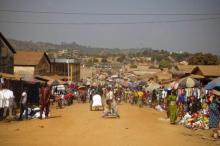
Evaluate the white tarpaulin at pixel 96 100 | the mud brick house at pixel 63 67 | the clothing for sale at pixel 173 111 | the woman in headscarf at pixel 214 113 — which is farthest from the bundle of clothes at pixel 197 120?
the mud brick house at pixel 63 67

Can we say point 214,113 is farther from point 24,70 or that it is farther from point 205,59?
point 205,59

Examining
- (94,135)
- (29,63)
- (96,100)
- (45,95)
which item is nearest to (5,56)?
(29,63)

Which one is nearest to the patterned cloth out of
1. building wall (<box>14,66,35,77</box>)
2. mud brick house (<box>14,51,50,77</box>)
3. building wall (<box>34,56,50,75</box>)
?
mud brick house (<box>14,51,50,77</box>)

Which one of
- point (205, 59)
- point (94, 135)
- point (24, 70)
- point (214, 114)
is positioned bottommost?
point (94, 135)

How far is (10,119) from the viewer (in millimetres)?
20484

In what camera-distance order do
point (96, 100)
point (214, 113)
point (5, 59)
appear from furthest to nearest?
1. point (5, 59)
2. point (96, 100)
3. point (214, 113)

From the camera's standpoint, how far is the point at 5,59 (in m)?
39.7

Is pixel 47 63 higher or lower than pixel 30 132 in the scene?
higher

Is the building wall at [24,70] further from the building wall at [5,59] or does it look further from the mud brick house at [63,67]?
the mud brick house at [63,67]

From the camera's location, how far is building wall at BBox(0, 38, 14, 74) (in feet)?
126

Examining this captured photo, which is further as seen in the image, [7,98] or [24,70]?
[24,70]

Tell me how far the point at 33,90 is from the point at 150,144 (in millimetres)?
24413

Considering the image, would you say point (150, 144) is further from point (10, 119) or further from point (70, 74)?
point (70, 74)

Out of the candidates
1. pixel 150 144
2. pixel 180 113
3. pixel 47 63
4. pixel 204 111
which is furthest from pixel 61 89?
pixel 150 144
